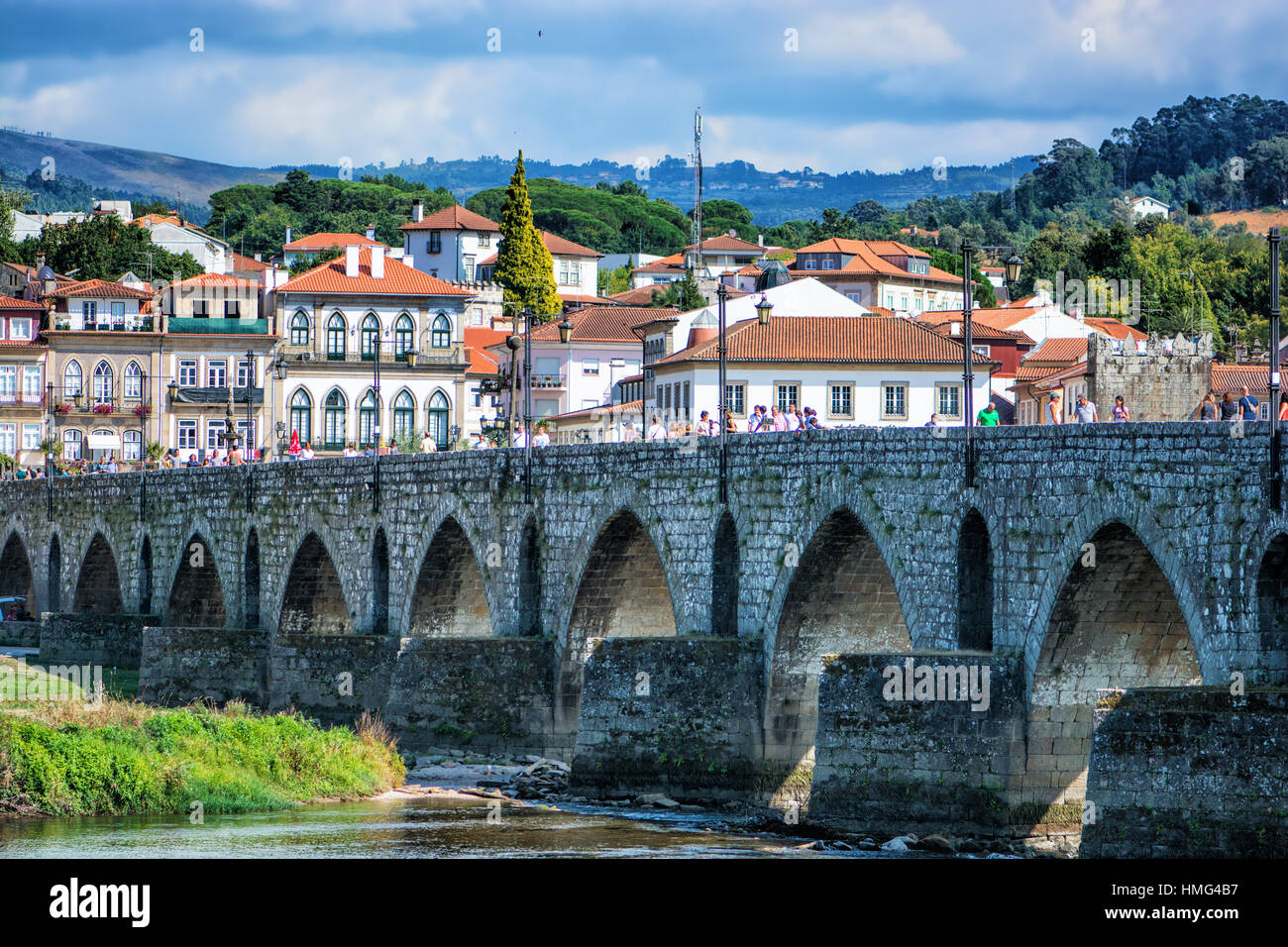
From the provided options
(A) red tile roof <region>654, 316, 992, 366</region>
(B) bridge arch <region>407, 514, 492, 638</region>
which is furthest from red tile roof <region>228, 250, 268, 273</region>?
(B) bridge arch <region>407, 514, 492, 638</region>

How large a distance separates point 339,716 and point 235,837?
13.2 meters

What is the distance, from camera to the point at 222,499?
5694 cm

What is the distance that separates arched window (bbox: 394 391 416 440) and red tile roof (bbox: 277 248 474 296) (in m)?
4.49

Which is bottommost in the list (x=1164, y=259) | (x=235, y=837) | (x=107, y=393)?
(x=235, y=837)

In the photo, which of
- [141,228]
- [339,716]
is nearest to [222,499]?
[339,716]

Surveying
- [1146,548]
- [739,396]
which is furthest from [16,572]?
[1146,548]

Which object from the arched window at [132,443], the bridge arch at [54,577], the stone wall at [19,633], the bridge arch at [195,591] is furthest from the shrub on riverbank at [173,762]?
the arched window at [132,443]

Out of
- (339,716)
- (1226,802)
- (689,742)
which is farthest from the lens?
(339,716)

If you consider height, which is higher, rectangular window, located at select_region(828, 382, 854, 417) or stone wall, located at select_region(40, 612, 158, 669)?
rectangular window, located at select_region(828, 382, 854, 417)

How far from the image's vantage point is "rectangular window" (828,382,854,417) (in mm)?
64625

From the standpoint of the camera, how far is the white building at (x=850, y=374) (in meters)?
64.2

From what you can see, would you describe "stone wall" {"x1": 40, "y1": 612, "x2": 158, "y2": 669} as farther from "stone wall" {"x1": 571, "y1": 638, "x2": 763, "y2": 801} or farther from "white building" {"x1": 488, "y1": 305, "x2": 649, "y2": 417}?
"white building" {"x1": 488, "y1": 305, "x2": 649, "y2": 417}

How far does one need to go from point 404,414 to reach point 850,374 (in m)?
29.7
